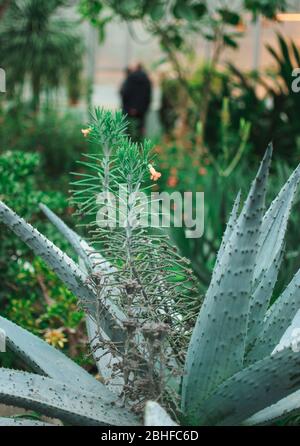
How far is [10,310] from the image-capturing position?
3.33m

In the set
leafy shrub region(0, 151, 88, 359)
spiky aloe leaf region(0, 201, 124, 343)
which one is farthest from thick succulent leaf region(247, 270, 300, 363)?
leafy shrub region(0, 151, 88, 359)

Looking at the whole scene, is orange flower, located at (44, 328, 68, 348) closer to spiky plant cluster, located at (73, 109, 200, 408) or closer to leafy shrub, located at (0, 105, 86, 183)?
spiky plant cluster, located at (73, 109, 200, 408)

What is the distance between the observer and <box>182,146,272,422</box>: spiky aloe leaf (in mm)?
1689

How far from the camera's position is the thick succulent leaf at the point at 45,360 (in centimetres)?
201

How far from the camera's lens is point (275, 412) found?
185 centimetres

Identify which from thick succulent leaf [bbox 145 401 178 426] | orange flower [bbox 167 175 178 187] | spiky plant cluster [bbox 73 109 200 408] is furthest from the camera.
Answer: orange flower [bbox 167 175 178 187]

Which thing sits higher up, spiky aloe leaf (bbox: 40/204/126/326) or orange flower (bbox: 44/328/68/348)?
spiky aloe leaf (bbox: 40/204/126/326)

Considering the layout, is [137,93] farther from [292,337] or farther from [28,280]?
[292,337]

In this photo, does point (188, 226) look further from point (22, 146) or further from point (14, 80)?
point (14, 80)

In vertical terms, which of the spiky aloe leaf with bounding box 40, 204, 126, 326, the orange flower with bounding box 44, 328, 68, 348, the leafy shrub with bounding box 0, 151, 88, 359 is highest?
the spiky aloe leaf with bounding box 40, 204, 126, 326

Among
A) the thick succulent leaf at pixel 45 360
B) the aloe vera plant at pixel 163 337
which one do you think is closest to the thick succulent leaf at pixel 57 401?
the aloe vera plant at pixel 163 337

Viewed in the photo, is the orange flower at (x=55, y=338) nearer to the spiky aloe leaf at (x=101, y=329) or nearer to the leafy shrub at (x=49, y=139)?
the spiky aloe leaf at (x=101, y=329)

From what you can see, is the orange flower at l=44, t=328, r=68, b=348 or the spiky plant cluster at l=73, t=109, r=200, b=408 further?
the orange flower at l=44, t=328, r=68, b=348

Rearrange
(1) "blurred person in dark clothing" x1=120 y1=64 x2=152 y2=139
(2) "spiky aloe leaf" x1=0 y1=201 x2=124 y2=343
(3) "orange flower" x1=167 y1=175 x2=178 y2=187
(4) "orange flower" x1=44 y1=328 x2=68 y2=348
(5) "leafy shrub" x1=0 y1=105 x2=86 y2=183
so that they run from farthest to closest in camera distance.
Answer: (1) "blurred person in dark clothing" x1=120 y1=64 x2=152 y2=139, (5) "leafy shrub" x1=0 y1=105 x2=86 y2=183, (3) "orange flower" x1=167 y1=175 x2=178 y2=187, (4) "orange flower" x1=44 y1=328 x2=68 y2=348, (2) "spiky aloe leaf" x1=0 y1=201 x2=124 y2=343
